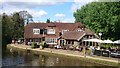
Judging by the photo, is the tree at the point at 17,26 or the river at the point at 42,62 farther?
the tree at the point at 17,26

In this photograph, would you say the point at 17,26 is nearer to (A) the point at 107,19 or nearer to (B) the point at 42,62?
(A) the point at 107,19

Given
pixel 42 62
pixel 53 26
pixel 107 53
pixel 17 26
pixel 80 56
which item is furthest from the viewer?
pixel 17 26

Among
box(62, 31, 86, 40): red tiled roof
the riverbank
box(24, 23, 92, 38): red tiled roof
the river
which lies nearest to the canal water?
the river

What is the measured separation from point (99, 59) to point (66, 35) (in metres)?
18.3

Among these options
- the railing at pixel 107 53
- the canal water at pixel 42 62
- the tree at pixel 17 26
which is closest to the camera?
the canal water at pixel 42 62

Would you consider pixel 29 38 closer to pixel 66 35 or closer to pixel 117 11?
pixel 66 35

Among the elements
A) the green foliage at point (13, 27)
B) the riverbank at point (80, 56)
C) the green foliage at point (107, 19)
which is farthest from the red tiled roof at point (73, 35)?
the green foliage at point (13, 27)

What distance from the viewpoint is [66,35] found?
143 ft

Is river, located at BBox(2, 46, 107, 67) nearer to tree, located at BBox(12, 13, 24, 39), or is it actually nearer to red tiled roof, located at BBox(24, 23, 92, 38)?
red tiled roof, located at BBox(24, 23, 92, 38)

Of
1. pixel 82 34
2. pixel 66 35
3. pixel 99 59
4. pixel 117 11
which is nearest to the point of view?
pixel 99 59

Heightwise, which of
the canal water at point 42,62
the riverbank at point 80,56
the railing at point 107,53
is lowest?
the canal water at point 42,62

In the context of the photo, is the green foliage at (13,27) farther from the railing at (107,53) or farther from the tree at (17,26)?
the railing at (107,53)

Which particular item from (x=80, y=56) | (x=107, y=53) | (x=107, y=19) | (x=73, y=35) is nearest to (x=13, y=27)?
(x=73, y=35)

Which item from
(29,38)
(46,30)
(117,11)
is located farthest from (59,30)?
(117,11)
